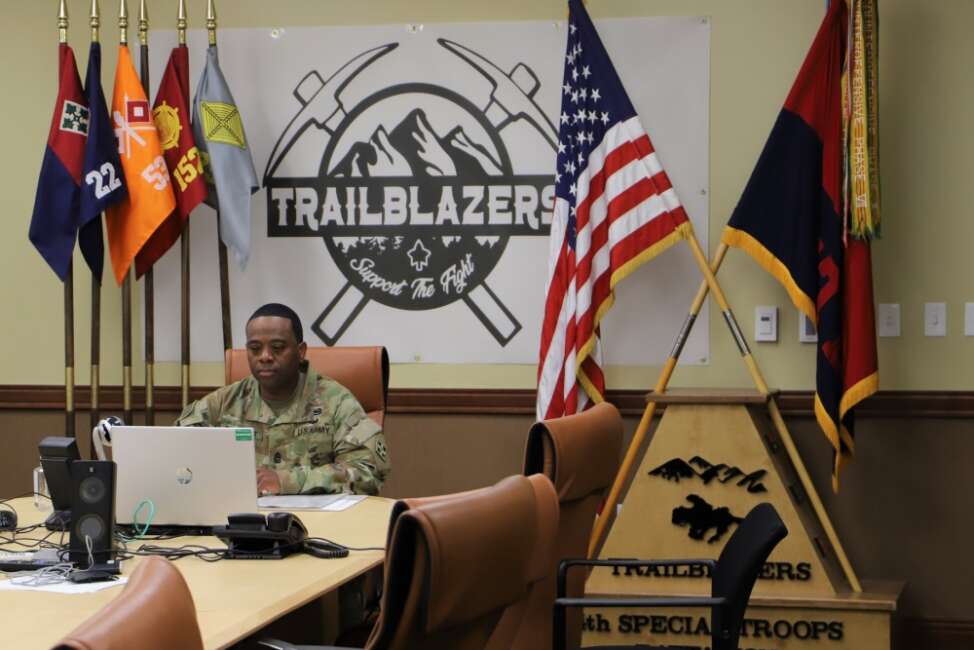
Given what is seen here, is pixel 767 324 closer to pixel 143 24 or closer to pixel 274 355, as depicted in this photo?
pixel 274 355

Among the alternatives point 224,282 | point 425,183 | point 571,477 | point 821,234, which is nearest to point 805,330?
point 821,234

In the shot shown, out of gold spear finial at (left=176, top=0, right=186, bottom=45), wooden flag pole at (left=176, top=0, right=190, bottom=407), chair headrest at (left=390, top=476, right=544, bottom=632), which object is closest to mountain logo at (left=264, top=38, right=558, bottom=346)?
wooden flag pole at (left=176, top=0, right=190, bottom=407)

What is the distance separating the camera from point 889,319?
4.43m

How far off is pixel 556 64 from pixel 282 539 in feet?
8.37

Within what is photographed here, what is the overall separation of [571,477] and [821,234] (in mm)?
1823

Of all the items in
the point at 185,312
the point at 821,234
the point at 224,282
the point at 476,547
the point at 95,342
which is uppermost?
Result: the point at 821,234

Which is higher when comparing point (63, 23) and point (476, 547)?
point (63, 23)

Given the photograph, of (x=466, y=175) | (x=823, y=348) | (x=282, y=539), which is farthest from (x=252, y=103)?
(x=282, y=539)

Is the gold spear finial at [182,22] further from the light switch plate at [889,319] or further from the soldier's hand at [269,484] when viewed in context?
the light switch plate at [889,319]

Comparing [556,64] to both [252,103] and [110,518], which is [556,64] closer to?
[252,103]

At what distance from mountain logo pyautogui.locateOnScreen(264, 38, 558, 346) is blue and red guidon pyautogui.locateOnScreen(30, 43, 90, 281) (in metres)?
0.71

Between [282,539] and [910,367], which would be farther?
[910,367]

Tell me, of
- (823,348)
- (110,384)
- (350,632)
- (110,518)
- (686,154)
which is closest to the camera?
(110,518)

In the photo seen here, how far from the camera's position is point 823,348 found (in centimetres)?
420
